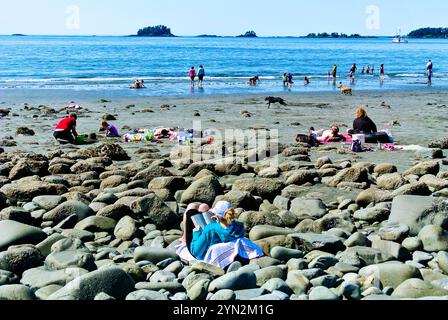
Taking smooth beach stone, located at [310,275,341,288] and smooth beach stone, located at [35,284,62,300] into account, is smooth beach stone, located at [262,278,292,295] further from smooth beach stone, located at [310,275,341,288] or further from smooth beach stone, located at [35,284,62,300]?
smooth beach stone, located at [35,284,62,300]

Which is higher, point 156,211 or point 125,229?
point 156,211

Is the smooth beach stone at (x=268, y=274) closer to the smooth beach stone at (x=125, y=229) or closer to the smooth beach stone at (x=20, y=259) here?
the smooth beach stone at (x=125, y=229)

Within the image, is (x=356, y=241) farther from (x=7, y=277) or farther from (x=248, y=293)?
(x=7, y=277)

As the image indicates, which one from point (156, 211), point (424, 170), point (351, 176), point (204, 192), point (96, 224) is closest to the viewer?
point (96, 224)

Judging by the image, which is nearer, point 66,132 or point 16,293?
point 16,293

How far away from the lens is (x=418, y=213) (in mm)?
8438

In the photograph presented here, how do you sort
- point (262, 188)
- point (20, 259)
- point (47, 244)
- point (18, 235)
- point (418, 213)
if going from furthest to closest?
point (262, 188), point (418, 213), point (18, 235), point (47, 244), point (20, 259)

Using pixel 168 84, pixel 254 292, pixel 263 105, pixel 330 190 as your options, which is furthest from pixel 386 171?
pixel 168 84

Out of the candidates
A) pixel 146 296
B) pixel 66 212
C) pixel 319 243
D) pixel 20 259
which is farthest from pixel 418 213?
pixel 20 259

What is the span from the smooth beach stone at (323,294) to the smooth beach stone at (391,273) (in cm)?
78

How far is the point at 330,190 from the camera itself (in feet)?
36.1

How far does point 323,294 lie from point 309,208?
3.60m
